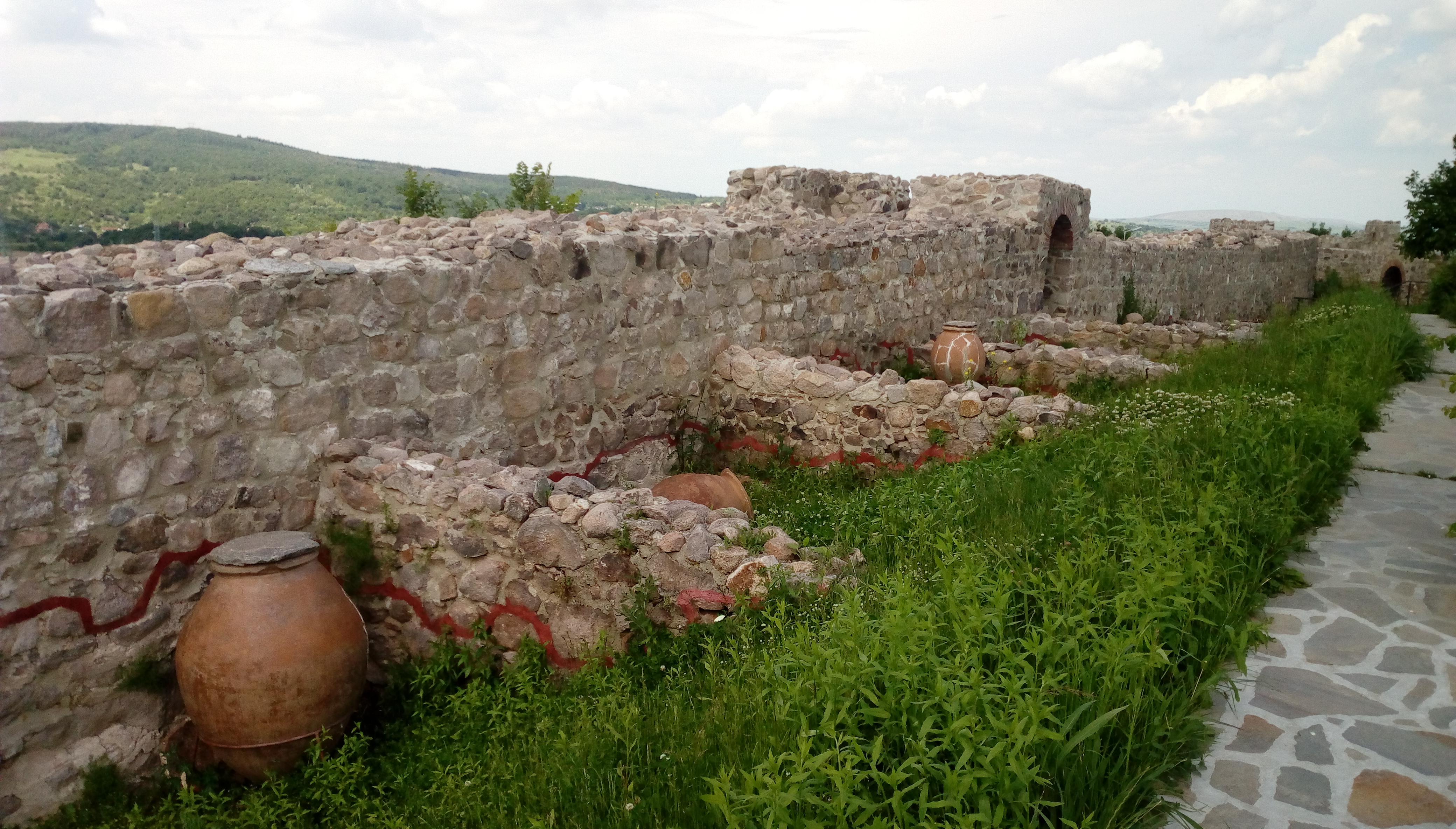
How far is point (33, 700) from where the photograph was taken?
12.9 ft

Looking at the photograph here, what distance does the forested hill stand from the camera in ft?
28.3

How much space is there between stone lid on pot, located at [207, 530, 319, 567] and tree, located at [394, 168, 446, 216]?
12.9 meters

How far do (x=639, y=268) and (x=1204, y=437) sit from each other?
3.94 metres

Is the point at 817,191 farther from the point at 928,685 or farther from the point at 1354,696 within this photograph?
the point at 928,685

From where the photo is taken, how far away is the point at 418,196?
16984 mm

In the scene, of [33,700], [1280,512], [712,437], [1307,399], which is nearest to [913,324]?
[712,437]

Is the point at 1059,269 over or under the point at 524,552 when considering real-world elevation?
over

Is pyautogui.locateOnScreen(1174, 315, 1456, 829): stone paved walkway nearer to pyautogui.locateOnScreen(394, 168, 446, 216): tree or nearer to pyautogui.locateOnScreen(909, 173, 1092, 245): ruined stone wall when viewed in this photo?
pyautogui.locateOnScreen(909, 173, 1092, 245): ruined stone wall

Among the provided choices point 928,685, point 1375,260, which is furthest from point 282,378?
point 1375,260

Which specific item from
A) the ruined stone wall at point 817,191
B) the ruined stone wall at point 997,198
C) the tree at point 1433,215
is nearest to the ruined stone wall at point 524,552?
the ruined stone wall at point 817,191

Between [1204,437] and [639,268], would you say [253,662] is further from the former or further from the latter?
[1204,437]

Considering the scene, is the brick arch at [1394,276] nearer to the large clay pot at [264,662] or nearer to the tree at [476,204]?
the tree at [476,204]

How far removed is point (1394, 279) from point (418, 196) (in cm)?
2944

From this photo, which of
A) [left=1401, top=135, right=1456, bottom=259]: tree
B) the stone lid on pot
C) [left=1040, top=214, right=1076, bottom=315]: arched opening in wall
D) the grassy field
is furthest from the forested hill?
[left=1401, top=135, right=1456, bottom=259]: tree
